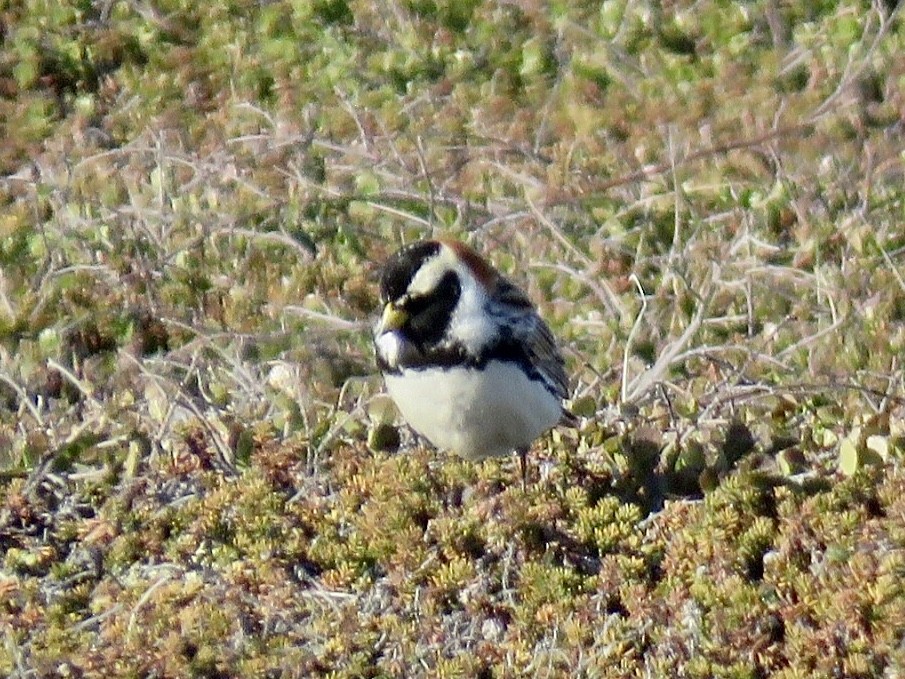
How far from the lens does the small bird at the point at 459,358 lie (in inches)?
243

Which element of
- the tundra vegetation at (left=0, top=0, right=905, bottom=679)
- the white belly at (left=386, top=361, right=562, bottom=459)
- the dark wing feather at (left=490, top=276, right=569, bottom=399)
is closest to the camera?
the tundra vegetation at (left=0, top=0, right=905, bottom=679)

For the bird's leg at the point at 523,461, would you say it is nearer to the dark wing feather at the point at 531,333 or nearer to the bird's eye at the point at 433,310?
the dark wing feather at the point at 531,333

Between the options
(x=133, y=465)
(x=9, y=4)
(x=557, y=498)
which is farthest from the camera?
(x=9, y=4)

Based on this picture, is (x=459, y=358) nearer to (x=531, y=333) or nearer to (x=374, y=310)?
(x=531, y=333)

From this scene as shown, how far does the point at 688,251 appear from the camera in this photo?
8.02 m

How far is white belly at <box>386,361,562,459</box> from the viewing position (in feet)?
20.2

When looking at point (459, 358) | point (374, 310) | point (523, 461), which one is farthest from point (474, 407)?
point (374, 310)

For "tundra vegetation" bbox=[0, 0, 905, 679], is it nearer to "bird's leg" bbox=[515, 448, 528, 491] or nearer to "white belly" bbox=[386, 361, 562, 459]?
"bird's leg" bbox=[515, 448, 528, 491]

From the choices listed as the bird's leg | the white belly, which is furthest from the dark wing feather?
the bird's leg

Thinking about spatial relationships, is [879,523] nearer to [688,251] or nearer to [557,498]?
[557,498]

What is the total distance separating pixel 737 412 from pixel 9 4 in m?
6.64

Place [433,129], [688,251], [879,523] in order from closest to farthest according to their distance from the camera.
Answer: [879,523], [688,251], [433,129]

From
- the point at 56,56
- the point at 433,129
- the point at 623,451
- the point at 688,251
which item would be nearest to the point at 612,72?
the point at 433,129

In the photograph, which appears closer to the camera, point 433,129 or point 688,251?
point 688,251
